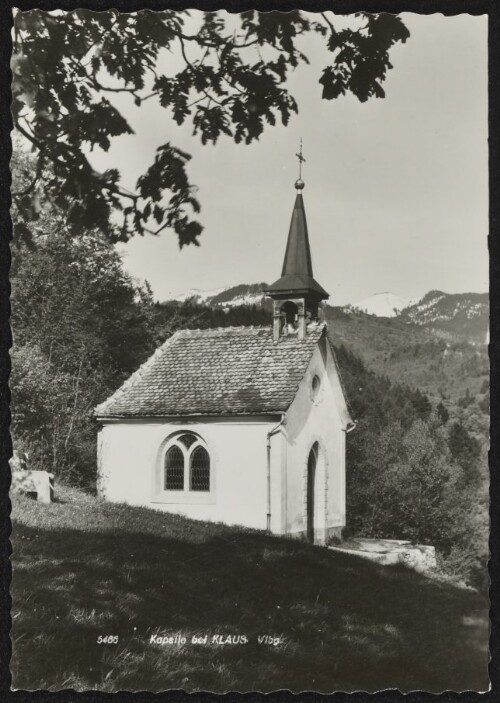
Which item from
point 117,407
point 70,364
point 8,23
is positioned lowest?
point 117,407

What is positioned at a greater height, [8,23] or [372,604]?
[8,23]

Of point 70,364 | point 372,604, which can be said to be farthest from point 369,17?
point 372,604

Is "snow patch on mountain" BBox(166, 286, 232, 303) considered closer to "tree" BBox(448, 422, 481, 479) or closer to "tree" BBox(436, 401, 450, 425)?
"tree" BBox(436, 401, 450, 425)

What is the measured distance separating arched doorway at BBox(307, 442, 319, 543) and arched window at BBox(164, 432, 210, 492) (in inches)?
69.2

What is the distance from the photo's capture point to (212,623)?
6.22 m

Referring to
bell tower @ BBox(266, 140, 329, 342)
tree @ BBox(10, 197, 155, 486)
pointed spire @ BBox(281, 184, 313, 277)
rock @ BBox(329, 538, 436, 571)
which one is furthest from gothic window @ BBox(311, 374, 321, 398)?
pointed spire @ BBox(281, 184, 313, 277)

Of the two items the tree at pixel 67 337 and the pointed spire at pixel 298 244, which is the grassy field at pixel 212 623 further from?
the pointed spire at pixel 298 244

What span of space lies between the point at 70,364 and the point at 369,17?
194 inches

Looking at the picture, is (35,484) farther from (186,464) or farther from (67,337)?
(186,464)

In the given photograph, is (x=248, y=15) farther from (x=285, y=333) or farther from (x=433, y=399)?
(x=285, y=333)

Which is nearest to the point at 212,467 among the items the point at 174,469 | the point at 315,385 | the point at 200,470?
the point at 200,470

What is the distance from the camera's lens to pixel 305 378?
41.1 feet

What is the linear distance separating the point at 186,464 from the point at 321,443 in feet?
8.57

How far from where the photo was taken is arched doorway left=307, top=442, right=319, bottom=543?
10723mm
